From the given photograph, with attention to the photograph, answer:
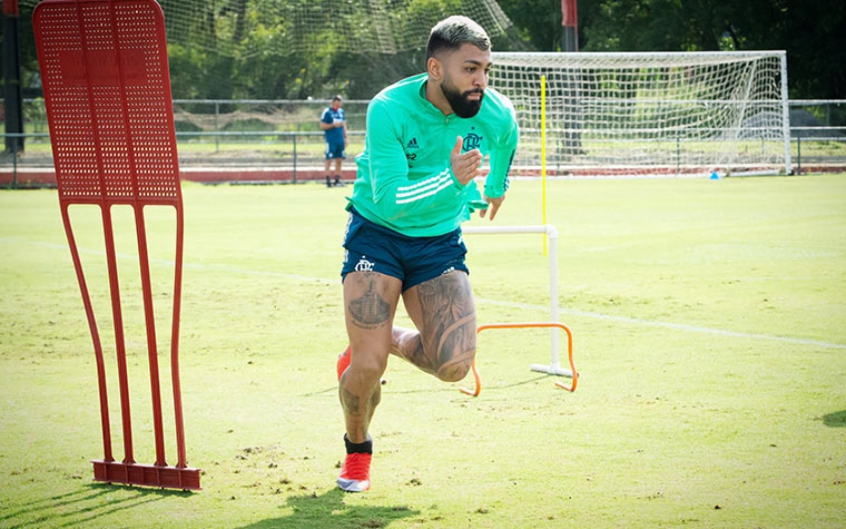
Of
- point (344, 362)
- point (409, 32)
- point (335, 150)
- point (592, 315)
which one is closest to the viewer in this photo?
point (344, 362)

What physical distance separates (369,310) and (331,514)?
975 millimetres

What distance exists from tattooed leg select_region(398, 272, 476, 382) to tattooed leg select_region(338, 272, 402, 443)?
18cm

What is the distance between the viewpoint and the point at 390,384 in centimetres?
727

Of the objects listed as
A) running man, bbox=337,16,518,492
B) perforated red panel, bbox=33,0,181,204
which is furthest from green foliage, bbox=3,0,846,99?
perforated red panel, bbox=33,0,181,204

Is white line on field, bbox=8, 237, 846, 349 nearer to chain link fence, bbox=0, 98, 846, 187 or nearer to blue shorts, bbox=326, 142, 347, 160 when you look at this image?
blue shorts, bbox=326, 142, 347, 160

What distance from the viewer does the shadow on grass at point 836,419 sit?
5.92 m

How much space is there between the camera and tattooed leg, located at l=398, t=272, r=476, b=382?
5.10 metres

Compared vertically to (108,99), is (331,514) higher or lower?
lower

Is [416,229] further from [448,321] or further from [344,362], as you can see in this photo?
[344,362]

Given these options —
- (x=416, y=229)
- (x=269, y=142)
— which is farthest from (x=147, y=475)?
(x=269, y=142)

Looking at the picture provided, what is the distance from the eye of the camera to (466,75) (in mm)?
4930

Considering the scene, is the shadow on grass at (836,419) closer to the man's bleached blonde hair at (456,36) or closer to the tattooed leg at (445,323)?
the tattooed leg at (445,323)

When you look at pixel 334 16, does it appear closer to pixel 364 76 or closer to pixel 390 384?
pixel 364 76

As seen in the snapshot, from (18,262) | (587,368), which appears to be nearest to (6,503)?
(587,368)
